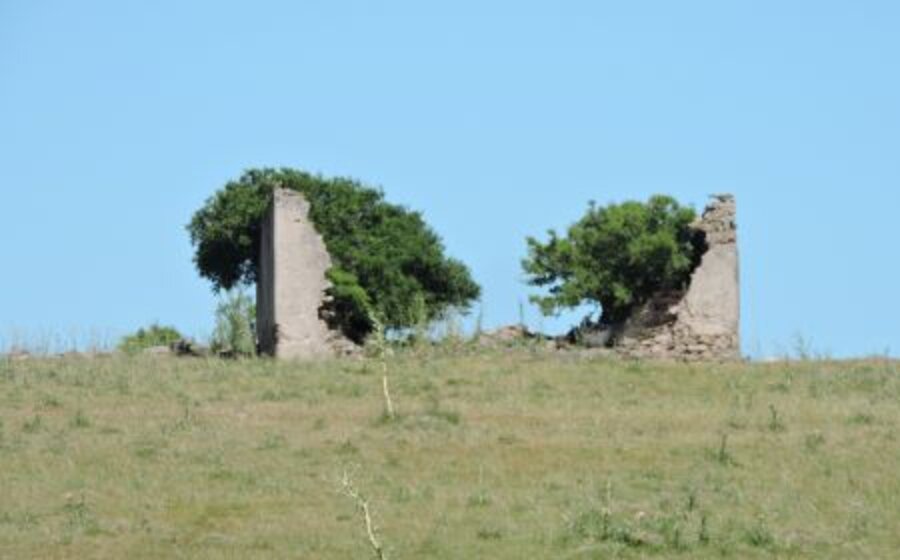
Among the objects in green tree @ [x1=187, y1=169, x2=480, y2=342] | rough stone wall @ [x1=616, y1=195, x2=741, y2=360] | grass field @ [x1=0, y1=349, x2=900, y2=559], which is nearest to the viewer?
grass field @ [x1=0, y1=349, x2=900, y2=559]

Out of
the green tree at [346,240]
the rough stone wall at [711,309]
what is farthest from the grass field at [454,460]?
the green tree at [346,240]

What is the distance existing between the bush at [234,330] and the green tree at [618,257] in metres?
6.25

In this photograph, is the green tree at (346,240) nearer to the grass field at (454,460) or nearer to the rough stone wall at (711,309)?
the rough stone wall at (711,309)

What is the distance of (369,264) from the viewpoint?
40312mm

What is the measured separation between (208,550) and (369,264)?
→ 73.5 feet

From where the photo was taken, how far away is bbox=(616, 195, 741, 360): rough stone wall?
108 feet

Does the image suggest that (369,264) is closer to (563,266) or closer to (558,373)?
(563,266)

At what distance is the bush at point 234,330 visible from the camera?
3394 centimetres

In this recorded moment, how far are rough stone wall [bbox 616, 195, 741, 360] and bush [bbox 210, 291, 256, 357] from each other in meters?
6.10

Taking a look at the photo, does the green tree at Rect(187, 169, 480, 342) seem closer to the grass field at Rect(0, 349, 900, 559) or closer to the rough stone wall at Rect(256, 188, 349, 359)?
the rough stone wall at Rect(256, 188, 349, 359)

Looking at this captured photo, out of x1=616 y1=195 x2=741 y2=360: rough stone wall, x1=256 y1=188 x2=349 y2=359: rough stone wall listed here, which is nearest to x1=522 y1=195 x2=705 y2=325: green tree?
x1=616 y1=195 x2=741 y2=360: rough stone wall

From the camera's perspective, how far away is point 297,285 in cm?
3331

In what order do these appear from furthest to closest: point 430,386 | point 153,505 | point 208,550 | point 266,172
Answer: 1. point 266,172
2. point 430,386
3. point 153,505
4. point 208,550

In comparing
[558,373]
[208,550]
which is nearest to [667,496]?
[208,550]
